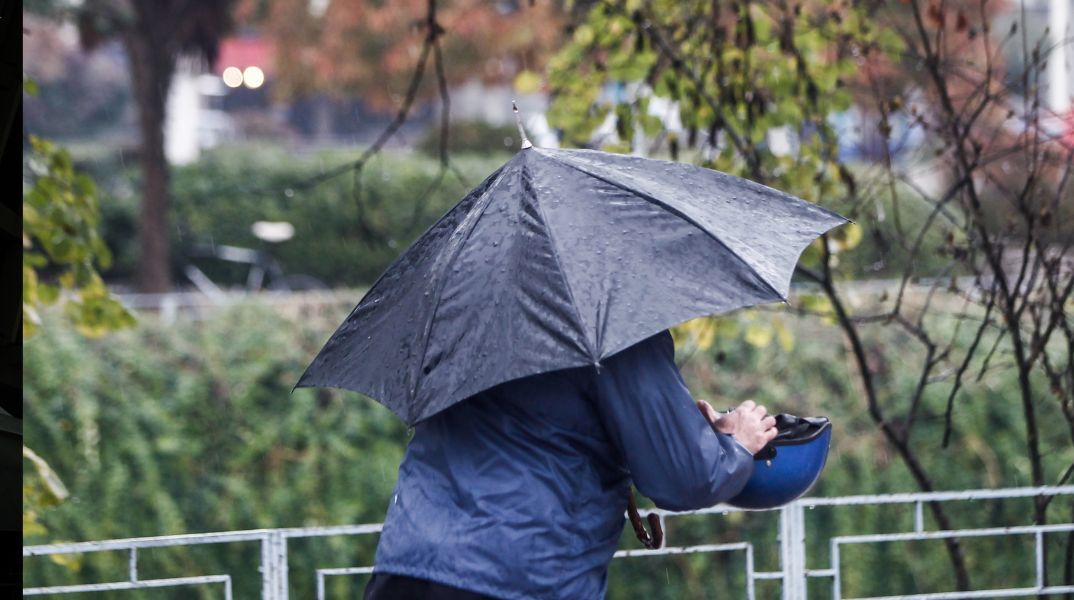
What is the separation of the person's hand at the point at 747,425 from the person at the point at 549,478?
0.11m

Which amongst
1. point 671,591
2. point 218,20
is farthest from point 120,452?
point 218,20

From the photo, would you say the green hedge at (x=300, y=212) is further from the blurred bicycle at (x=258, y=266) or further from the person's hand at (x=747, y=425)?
the person's hand at (x=747, y=425)

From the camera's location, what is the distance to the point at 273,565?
14.4 feet

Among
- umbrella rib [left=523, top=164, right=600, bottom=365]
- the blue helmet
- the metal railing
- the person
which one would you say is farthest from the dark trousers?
the metal railing

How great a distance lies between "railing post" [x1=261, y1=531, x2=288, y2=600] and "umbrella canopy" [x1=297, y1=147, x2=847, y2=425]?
145 centimetres

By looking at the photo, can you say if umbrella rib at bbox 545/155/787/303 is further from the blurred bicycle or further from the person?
the blurred bicycle

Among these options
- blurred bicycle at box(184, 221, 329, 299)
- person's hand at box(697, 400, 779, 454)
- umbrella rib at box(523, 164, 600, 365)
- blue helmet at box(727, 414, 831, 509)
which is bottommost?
blue helmet at box(727, 414, 831, 509)

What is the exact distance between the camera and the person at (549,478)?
8.21 feet

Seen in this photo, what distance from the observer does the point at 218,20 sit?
15664mm

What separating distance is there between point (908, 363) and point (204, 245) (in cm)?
1206

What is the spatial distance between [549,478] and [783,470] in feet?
1.93

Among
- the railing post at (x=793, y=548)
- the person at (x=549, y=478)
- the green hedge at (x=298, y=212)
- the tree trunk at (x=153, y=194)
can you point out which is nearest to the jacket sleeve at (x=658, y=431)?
the person at (x=549, y=478)

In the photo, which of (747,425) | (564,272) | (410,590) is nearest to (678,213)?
(564,272)

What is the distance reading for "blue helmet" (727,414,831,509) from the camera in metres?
2.84
